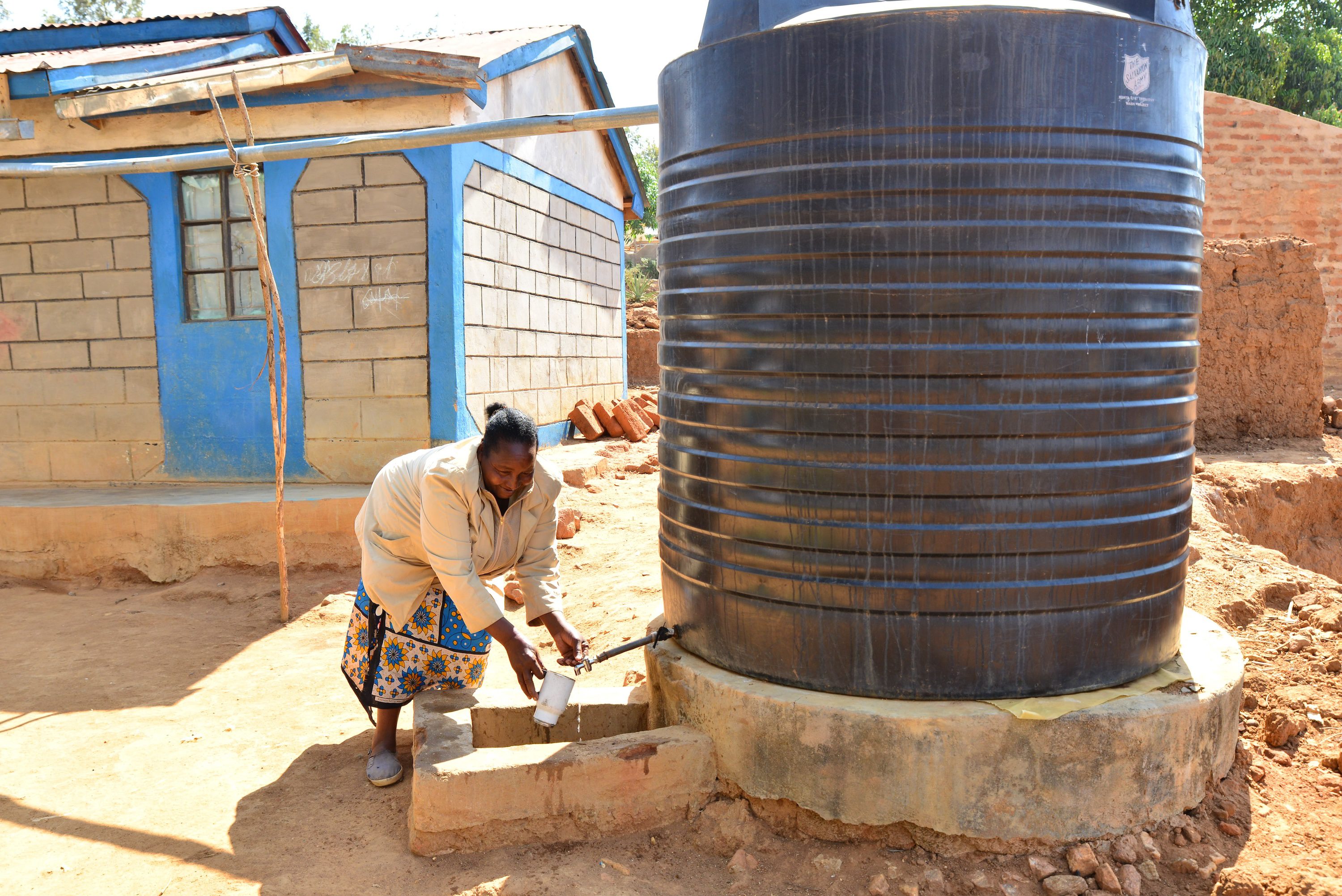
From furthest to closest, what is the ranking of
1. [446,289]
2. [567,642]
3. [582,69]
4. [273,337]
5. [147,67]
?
[582,69]
[147,67]
[446,289]
[273,337]
[567,642]

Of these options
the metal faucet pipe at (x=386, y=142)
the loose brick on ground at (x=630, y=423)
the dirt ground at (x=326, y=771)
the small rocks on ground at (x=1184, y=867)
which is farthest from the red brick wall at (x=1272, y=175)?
the small rocks on ground at (x=1184, y=867)

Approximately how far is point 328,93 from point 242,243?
4.34 feet

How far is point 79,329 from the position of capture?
7.47 metres

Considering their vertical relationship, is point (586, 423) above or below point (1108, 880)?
above

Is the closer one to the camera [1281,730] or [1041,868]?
[1041,868]

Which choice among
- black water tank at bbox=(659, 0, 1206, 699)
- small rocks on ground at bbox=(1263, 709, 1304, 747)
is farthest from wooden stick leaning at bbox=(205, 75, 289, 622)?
small rocks on ground at bbox=(1263, 709, 1304, 747)

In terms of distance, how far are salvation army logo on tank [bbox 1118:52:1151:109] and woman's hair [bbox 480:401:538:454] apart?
1.75 meters

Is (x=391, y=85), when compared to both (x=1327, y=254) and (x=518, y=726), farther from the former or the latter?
(x=1327, y=254)

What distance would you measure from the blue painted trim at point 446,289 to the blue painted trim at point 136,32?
278 centimetres

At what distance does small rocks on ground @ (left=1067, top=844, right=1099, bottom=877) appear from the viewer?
2408mm

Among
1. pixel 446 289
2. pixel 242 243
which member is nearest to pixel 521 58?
pixel 446 289

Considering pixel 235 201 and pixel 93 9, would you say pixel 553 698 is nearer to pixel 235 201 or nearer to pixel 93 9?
pixel 235 201

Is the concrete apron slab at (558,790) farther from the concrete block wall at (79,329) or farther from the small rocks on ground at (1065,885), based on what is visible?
the concrete block wall at (79,329)

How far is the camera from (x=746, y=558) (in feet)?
8.60
